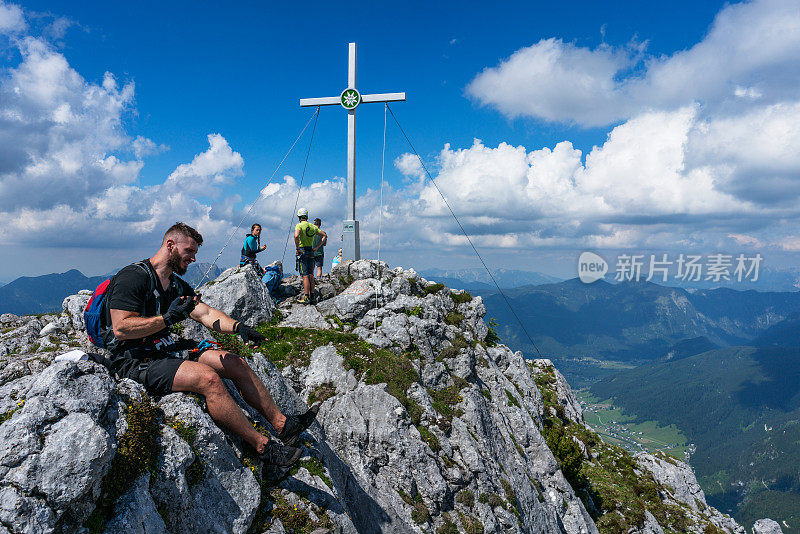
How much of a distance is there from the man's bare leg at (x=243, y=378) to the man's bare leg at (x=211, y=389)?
265 millimetres

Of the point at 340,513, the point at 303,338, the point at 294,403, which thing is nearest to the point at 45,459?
the point at 340,513

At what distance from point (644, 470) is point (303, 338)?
37.7 m

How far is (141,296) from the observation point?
7.34 m

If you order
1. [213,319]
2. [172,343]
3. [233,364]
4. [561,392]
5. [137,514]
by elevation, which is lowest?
[561,392]

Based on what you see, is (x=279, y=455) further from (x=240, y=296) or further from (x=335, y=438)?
(x=240, y=296)

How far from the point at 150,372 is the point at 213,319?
1.54 meters

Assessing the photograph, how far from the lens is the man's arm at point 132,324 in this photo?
6992 mm

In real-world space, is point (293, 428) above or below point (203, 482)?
above

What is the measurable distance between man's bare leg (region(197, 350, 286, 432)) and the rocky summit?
71cm

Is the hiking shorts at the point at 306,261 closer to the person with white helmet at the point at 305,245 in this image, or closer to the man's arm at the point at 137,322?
the person with white helmet at the point at 305,245

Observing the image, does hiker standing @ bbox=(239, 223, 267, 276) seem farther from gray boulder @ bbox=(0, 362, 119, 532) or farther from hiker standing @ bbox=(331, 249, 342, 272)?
gray boulder @ bbox=(0, 362, 119, 532)

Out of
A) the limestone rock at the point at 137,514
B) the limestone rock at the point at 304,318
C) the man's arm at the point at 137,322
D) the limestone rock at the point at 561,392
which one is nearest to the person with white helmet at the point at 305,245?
the limestone rock at the point at 304,318

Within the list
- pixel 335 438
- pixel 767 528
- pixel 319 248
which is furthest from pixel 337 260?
pixel 767 528

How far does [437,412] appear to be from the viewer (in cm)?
1670
